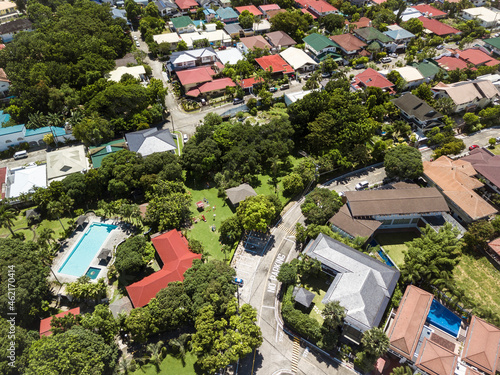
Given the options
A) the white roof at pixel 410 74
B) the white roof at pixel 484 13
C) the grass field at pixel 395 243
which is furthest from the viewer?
the white roof at pixel 484 13

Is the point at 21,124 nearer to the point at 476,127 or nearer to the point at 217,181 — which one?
the point at 217,181

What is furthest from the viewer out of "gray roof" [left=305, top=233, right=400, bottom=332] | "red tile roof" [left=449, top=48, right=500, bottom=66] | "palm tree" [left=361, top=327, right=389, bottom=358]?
→ "red tile roof" [left=449, top=48, right=500, bottom=66]

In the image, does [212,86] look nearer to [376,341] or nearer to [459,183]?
[459,183]

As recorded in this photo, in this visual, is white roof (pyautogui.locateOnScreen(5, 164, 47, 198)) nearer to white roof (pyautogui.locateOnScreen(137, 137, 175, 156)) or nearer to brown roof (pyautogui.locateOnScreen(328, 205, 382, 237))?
white roof (pyautogui.locateOnScreen(137, 137, 175, 156))

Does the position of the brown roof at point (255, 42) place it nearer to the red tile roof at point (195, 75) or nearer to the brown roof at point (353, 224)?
the red tile roof at point (195, 75)

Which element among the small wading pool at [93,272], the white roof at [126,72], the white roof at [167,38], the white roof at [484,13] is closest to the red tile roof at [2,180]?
the small wading pool at [93,272]

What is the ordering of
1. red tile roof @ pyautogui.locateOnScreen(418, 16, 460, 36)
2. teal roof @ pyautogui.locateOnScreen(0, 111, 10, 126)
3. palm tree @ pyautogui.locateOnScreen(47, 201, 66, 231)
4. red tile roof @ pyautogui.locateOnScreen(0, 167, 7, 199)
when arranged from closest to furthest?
palm tree @ pyautogui.locateOnScreen(47, 201, 66, 231) → red tile roof @ pyautogui.locateOnScreen(0, 167, 7, 199) → teal roof @ pyautogui.locateOnScreen(0, 111, 10, 126) → red tile roof @ pyautogui.locateOnScreen(418, 16, 460, 36)

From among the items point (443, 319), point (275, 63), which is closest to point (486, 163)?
point (443, 319)

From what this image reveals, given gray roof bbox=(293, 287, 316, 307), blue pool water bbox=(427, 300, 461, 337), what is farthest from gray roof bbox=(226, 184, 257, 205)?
blue pool water bbox=(427, 300, 461, 337)
